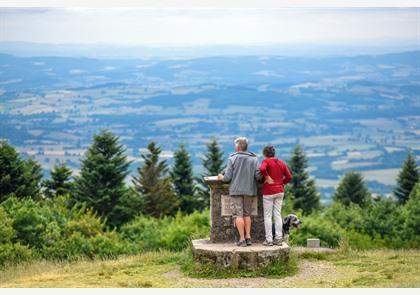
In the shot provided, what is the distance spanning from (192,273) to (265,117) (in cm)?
18209

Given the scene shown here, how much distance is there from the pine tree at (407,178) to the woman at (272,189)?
2779 inches

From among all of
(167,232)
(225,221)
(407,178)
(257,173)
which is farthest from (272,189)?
(407,178)

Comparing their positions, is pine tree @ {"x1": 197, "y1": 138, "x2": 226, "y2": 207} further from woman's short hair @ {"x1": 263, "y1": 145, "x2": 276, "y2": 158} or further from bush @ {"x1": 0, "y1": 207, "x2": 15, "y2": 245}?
woman's short hair @ {"x1": 263, "y1": 145, "x2": 276, "y2": 158}

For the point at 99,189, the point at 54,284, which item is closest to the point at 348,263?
the point at 54,284

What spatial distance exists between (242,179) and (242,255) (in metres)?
1.60

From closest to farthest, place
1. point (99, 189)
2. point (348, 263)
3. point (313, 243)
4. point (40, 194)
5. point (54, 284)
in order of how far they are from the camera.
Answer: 1. point (54, 284)
2. point (348, 263)
3. point (313, 243)
4. point (40, 194)
5. point (99, 189)

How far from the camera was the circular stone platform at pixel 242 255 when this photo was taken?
1575cm

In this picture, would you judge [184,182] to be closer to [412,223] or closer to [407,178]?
[407,178]

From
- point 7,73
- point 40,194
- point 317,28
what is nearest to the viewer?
point 40,194

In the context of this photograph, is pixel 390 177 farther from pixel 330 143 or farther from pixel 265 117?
pixel 265 117

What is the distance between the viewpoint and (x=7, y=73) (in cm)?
14375

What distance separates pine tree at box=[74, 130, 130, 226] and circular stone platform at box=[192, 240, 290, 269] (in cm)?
4409

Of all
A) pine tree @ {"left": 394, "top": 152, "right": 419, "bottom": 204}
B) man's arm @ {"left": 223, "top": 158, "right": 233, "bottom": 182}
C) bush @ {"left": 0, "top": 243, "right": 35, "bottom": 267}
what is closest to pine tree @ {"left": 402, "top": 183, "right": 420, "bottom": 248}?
pine tree @ {"left": 394, "top": 152, "right": 419, "bottom": 204}

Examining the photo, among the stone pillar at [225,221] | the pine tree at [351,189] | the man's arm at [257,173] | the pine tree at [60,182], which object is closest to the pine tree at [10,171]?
the pine tree at [60,182]
